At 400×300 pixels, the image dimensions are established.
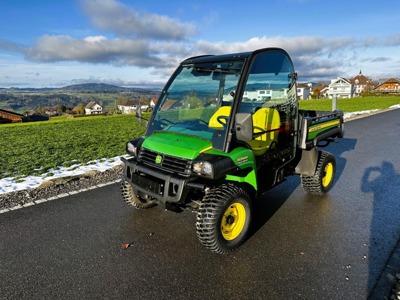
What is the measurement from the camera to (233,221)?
346cm

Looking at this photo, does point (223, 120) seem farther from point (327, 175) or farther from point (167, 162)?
point (327, 175)

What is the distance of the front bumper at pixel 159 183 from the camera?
3111 millimetres

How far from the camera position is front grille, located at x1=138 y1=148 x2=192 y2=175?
3202mm

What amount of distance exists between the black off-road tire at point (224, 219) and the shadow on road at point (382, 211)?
1.37 metres

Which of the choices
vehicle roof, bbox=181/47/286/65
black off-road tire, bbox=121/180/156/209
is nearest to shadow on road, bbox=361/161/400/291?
vehicle roof, bbox=181/47/286/65

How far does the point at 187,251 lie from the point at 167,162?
40.8 inches

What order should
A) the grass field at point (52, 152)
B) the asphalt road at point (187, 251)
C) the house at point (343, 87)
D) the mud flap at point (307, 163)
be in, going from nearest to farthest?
the asphalt road at point (187, 251), the mud flap at point (307, 163), the grass field at point (52, 152), the house at point (343, 87)

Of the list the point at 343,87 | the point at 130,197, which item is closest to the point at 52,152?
the point at 130,197

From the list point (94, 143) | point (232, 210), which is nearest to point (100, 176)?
point (232, 210)

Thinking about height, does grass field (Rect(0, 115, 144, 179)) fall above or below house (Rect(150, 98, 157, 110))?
below

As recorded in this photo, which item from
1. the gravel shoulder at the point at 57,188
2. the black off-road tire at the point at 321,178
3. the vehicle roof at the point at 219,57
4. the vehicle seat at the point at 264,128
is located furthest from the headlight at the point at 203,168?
the gravel shoulder at the point at 57,188

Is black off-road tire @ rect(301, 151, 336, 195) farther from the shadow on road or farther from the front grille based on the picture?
the front grille

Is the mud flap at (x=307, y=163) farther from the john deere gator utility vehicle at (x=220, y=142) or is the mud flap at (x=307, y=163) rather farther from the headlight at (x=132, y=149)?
the headlight at (x=132, y=149)

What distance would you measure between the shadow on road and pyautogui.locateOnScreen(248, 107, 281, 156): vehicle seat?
1.71 m
